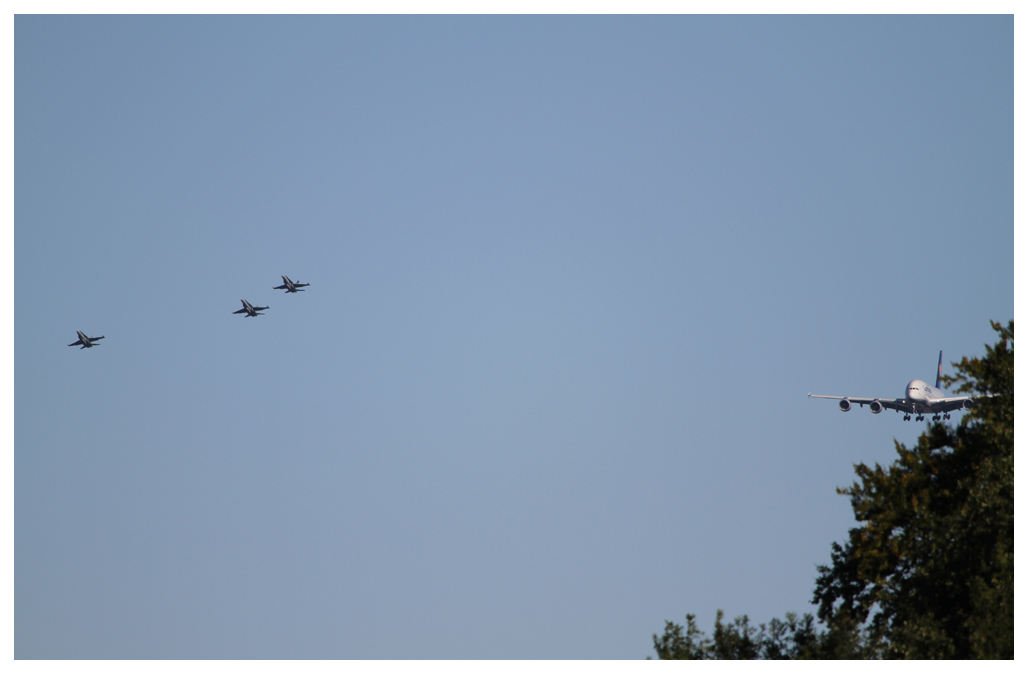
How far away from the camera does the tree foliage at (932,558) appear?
154ft

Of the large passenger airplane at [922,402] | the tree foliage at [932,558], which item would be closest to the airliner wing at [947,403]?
the large passenger airplane at [922,402]

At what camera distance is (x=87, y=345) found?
86.2 m

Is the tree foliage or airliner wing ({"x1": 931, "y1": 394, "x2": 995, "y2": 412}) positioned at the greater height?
airliner wing ({"x1": 931, "y1": 394, "x2": 995, "y2": 412})

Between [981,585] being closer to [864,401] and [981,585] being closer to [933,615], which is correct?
[933,615]

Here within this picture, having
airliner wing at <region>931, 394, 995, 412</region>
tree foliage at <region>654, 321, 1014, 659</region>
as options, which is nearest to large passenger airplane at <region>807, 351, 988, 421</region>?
airliner wing at <region>931, 394, 995, 412</region>

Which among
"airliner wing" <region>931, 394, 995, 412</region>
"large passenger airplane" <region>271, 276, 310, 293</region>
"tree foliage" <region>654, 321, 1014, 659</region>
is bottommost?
"tree foliage" <region>654, 321, 1014, 659</region>

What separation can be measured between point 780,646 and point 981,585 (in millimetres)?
8136

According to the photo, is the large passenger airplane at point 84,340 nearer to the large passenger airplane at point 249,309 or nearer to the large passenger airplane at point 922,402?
the large passenger airplane at point 249,309

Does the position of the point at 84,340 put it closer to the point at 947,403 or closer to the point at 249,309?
the point at 249,309

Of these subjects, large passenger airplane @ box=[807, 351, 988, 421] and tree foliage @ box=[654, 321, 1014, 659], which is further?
large passenger airplane @ box=[807, 351, 988, 421]

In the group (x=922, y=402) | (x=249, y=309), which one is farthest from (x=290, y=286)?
(x=922, y=402)

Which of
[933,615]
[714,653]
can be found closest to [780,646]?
[714,653]

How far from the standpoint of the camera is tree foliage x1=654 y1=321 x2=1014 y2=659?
1853 inches

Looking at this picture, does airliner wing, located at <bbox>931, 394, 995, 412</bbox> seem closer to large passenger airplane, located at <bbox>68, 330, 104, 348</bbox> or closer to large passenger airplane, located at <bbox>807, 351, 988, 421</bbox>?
large passenger airplane, located at <bbox>807, 351, 988, 421</bbox>
